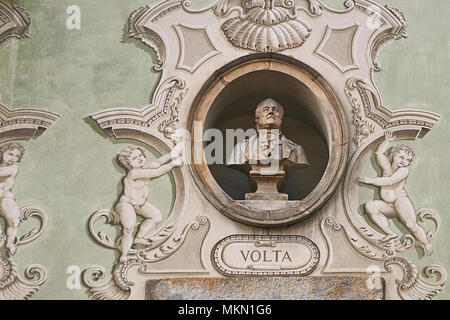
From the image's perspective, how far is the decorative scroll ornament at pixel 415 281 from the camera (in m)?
7.86

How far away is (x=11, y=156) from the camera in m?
8.20

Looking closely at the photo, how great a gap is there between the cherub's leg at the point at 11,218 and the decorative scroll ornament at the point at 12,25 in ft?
5.27

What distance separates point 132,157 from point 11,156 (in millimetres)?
1129

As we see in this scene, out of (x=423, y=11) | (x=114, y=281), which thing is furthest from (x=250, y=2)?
(x=114, y=281)

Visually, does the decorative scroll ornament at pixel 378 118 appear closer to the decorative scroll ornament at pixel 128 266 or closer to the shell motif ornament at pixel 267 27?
the shell motif ornament at pixel 267 27

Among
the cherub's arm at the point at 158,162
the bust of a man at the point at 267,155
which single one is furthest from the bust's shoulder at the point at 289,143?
the cherub's arm at the point at 158,162

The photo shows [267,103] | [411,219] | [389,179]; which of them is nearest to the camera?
[411,219]

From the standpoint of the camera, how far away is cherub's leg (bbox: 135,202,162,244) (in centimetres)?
801

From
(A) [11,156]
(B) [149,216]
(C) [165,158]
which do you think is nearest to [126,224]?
(B) [149,216]

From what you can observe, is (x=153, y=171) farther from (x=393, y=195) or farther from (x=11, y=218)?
(x=393, y=195)

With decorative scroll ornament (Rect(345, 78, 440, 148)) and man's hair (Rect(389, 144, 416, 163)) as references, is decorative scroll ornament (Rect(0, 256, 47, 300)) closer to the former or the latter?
decorative scroll ornament (Rect(345, 78, 440, 148))

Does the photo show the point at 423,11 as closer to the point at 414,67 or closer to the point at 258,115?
the point at 414,67

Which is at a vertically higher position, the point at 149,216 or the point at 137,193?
the point at 137,193

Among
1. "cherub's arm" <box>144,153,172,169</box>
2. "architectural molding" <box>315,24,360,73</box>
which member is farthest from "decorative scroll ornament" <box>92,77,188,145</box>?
"architectural molding" <box>315,24,360,73</box>
